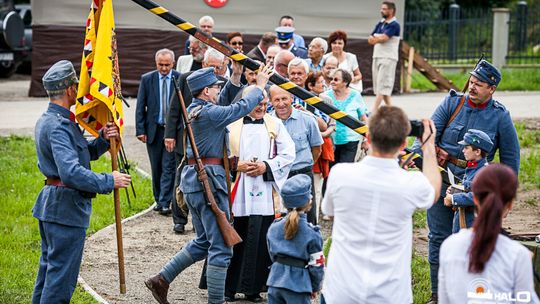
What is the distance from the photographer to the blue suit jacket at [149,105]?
11.8 m

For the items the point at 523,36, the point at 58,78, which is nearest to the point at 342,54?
the point at 58,78

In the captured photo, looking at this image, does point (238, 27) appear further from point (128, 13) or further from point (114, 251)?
point (114, 251)

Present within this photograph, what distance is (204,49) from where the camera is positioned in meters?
12.1

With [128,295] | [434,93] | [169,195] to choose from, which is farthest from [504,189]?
[434,93]

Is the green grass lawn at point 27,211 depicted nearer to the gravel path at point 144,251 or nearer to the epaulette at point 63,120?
the gravel path at point 144,251

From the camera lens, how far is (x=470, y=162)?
7.73m

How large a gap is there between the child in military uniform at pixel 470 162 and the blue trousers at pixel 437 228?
30 centimetres

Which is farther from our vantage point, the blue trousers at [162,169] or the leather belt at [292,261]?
the blue trousers at [162,169]

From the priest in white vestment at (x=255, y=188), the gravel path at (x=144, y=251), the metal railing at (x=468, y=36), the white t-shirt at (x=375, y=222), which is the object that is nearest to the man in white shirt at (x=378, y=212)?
the white t-shirt at (x=375, y=222)

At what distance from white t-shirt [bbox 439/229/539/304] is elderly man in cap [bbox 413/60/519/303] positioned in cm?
303

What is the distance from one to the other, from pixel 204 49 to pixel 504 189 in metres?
7.66

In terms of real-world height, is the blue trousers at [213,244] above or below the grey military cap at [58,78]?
below

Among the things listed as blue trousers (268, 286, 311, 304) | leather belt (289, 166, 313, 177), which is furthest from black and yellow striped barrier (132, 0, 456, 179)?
blue trousers (268, 286, 311, 304)

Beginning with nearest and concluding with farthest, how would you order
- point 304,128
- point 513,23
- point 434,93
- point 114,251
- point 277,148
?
point 277,148
point 304,128
point 114,251
point 434,93
point 513,23
